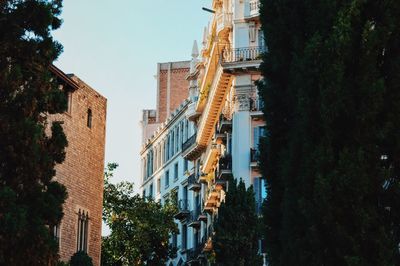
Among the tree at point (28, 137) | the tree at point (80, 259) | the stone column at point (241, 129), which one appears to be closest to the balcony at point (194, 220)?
the stone column at point (241, 129)

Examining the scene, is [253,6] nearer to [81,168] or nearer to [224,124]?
[224,124]

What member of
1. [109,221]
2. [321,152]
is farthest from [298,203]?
[109,221]

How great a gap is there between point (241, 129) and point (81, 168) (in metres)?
15.1

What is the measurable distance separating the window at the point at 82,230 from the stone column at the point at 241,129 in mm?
14024

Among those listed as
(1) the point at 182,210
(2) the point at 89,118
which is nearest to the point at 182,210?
(1) the point at 182,210

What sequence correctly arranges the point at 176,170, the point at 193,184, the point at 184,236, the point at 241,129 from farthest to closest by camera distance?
the point at 176,170, the point at 184,236, the point at 193,184, the point at 241,129

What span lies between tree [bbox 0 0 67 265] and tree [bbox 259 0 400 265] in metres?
6.75

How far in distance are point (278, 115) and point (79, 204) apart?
2021 centimetres

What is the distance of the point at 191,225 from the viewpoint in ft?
235

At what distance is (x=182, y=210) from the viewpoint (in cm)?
7600

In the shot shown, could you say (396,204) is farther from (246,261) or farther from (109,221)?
(109,221)

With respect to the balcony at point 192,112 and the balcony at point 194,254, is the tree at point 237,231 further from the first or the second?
the balcony at point 192,112

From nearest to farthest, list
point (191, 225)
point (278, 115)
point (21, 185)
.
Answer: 1. point (278, 115)
2. point (21, 185)
3. point (191, 225)

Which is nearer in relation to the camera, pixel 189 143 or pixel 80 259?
pixel 80 259
